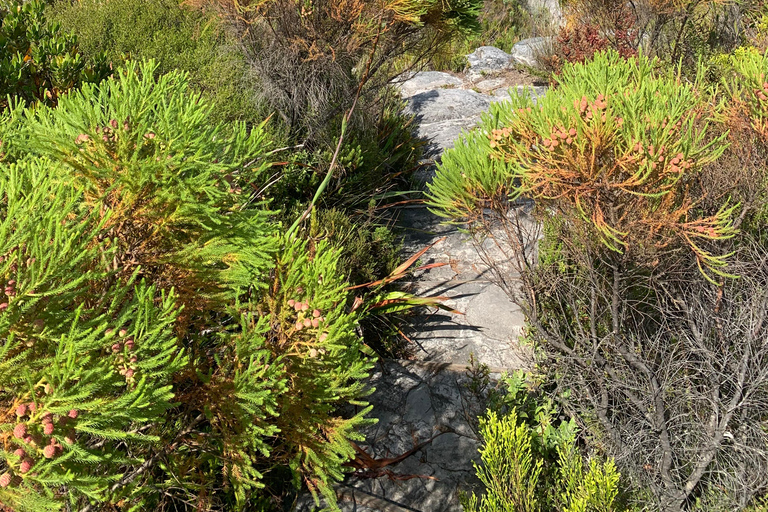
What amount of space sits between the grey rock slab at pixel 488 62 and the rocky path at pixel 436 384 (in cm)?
508

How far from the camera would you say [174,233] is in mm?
1426

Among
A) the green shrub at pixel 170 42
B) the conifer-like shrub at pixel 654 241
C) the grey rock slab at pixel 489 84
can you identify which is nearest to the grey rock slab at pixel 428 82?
the grey rock slab at pixel 489 84

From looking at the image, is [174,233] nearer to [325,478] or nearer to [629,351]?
[325,478]

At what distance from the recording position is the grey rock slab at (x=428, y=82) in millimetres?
9203

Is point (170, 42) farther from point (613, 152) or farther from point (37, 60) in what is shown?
point (613, 152)

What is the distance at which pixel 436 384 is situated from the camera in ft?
11.7

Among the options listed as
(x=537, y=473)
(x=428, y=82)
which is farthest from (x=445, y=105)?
(x=537, y=473)

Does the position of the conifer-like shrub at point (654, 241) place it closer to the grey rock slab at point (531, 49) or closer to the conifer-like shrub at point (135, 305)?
the conifer-like shrub at point (135, 305)

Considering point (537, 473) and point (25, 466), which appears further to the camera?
point (537, 473)

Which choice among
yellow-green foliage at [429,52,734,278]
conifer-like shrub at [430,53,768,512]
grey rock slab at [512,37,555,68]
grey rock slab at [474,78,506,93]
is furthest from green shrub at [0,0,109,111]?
grey rock slab at [512,37,555,68]

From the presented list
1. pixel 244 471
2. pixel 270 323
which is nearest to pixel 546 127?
pixel 270 323

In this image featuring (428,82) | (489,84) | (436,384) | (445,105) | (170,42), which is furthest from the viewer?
(489,84)

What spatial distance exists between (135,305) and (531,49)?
10.8m

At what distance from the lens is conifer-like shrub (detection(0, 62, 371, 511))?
3.32ft
